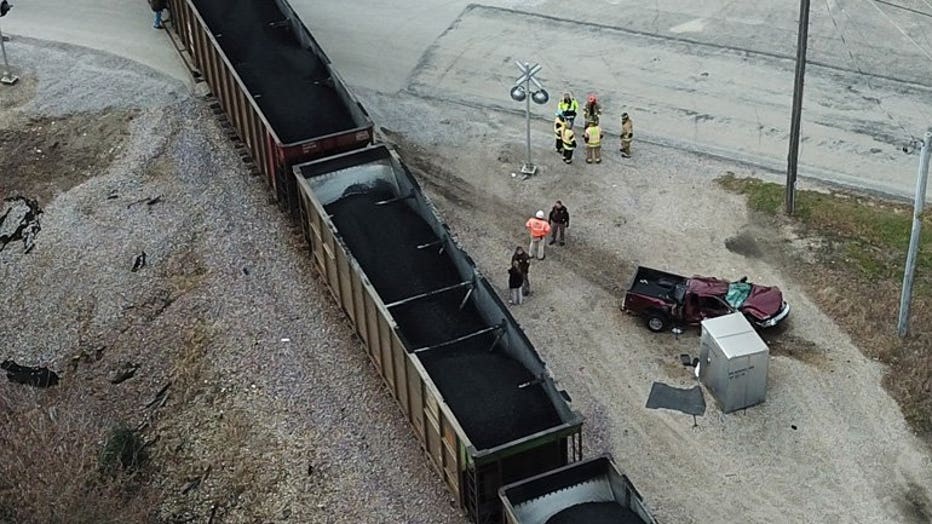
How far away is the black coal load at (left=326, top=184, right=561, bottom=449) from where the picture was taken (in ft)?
61.3

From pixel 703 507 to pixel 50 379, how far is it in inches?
459

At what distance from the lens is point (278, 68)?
91.5 ft

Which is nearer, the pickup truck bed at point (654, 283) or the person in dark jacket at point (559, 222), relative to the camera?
the pickup truck bed at point (654, 283)

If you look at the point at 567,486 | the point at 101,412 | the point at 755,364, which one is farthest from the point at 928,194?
the point at 101,412

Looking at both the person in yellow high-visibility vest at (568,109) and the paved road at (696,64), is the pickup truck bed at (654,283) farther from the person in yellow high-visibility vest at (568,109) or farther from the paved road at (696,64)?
the paved road at (696,64)

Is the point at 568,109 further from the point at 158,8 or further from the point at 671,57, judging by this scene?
the point at 158,8

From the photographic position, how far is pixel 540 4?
1409 inches

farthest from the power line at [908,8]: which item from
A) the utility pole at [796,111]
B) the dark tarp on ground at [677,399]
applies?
the dark tarp on ground at [677,399]

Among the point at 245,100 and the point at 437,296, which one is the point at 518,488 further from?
the point at 245,100

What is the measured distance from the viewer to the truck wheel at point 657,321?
23359 millimetres

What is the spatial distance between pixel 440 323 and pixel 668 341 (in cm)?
499

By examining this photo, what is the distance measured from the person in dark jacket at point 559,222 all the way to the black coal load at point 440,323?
353cm

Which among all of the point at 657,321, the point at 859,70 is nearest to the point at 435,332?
the point at 657,321

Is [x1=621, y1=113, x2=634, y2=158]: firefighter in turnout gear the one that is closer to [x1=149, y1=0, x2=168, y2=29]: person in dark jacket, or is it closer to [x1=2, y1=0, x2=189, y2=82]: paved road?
[x1=2, y1=0, x2=189, y2=82]: paved road
